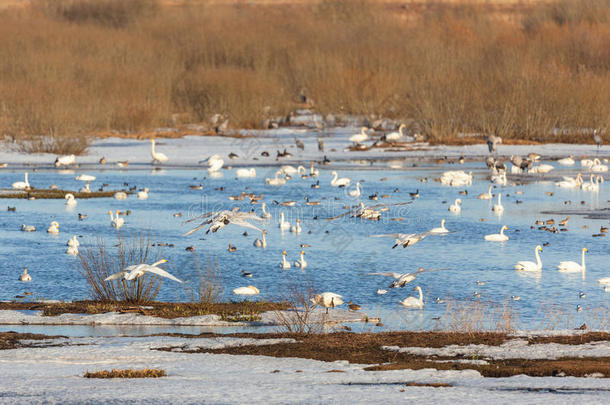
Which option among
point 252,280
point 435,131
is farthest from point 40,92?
point 252,280

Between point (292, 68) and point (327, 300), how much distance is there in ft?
176

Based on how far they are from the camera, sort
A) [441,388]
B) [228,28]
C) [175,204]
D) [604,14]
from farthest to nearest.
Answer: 1. [228,28]
2. [604,14]
3. [175,204]
4. [441,388]

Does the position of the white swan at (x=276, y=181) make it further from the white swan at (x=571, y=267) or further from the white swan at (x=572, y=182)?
the white swan at (x=571, y=267)

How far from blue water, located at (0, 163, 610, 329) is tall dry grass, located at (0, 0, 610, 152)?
16.9m

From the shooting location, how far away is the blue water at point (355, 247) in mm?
17594

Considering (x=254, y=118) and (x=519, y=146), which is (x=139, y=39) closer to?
(x=254, y=118)

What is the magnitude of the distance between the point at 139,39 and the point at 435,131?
2534 cm

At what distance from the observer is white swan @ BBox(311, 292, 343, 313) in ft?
53.8

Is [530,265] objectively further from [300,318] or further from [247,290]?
[300,318]

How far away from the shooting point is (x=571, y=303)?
16.9 m

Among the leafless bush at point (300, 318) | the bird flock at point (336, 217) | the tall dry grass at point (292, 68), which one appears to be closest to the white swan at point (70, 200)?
the bird flock at point (336, 217)

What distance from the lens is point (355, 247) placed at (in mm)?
22922

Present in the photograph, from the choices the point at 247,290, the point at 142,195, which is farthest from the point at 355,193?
the point at 247,290

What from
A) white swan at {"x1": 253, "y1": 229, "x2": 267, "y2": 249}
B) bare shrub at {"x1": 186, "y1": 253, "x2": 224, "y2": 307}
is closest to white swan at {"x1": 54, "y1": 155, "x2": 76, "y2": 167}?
white swan at {"x1": 253, "y1": 229, "x2": 267, "y2": 249}
